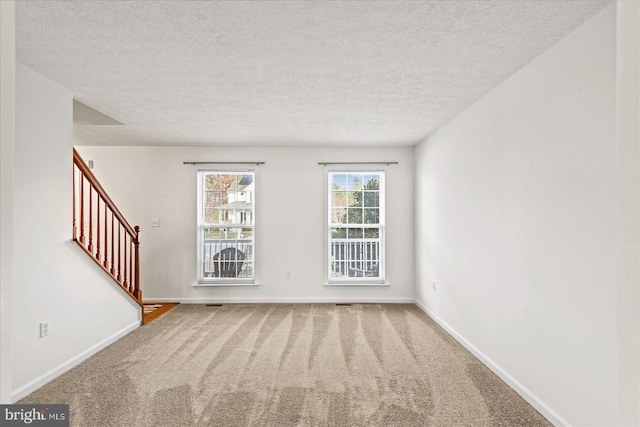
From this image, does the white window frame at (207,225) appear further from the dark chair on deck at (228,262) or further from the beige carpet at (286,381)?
the beige carpet at (286,381)

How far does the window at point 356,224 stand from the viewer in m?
5.87

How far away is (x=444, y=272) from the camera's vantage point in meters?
4.44

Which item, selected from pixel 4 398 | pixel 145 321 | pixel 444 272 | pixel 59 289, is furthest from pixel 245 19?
pixel 145 321

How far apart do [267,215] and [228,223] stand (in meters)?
0.66

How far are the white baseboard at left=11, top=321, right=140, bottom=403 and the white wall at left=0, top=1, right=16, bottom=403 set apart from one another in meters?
2.05

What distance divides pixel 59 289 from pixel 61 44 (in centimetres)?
197

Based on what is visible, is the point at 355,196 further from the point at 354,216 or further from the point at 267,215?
the point at 267,215

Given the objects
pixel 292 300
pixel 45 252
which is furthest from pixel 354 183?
pixel 45 252

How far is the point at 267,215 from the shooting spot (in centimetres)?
580

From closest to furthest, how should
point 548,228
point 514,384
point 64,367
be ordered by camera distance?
point 548,228, point 514,384, point 64,367

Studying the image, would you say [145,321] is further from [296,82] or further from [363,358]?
[296,82]

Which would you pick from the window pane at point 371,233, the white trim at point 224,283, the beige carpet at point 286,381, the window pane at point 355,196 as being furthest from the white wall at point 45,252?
the window pane at point 371,233

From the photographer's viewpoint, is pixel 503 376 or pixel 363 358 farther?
pixel 363 358

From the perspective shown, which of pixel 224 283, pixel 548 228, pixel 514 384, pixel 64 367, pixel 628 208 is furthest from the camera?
pixel 224 283
